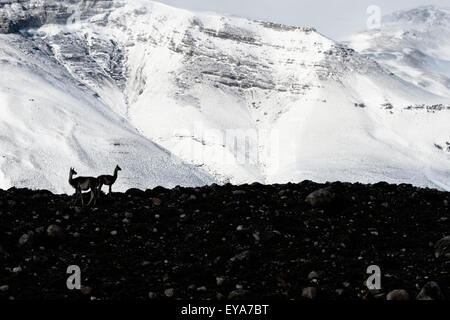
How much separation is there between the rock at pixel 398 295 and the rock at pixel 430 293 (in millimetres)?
257

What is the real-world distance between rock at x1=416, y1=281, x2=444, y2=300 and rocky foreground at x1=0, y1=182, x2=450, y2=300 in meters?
0.03

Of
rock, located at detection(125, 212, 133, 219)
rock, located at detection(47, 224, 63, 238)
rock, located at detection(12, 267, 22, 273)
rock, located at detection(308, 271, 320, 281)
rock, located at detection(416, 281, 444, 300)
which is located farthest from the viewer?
rock, located at detection(125, 212, 133, 219)

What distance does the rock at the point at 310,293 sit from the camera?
17.1 m

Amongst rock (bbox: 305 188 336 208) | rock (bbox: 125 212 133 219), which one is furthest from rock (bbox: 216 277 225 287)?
rock (bbox: 305 188 336 208)

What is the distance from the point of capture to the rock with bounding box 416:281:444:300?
16.7 m

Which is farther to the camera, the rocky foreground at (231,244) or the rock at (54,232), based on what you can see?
the rock at (54,232)

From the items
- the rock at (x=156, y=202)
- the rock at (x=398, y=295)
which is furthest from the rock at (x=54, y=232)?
the rock at (x=398, y=295)

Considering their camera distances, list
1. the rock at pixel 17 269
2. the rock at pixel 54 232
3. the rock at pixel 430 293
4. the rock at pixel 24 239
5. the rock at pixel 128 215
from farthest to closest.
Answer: the rock at pixel 128 215
the rock at pixel 54 232
the rock at pixel 24 239
the rock at pixel 17 269
the rock at pixel 430 293

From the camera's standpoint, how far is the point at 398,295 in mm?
16797

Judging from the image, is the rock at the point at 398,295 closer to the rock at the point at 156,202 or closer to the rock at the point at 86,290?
the rock at the point at 86,290

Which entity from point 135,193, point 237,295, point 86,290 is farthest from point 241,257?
point 135,193

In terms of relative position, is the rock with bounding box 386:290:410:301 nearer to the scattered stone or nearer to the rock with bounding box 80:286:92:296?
the rock with bounding box 80:286:92:296

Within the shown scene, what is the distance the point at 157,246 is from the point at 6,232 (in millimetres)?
4133
